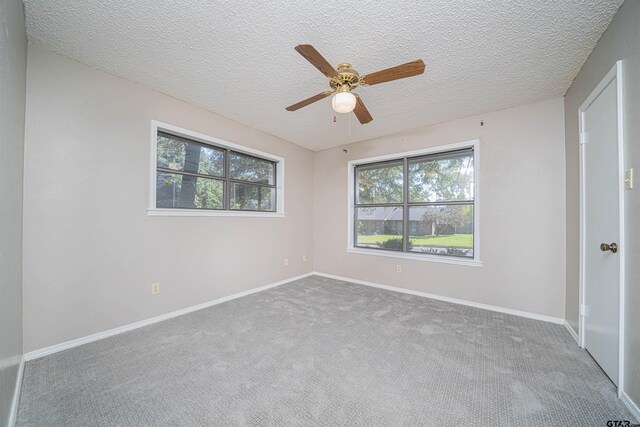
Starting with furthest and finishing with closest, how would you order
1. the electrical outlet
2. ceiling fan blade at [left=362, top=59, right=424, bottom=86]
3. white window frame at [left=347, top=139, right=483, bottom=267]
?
white window frame at [left=347, top=139, right=483, bottom=267] → ceiling fan blade at [left=362, top=59, right=424, bottom=86] → the electrical outlet

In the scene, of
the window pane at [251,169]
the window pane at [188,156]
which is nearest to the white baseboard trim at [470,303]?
the window pane at [251,169]

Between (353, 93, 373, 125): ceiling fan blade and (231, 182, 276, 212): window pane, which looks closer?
(353, 93, 373, 125): ceiling fan blade

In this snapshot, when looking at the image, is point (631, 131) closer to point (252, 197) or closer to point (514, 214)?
point (514, 214)

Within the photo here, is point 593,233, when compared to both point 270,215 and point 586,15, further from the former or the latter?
point 270,215

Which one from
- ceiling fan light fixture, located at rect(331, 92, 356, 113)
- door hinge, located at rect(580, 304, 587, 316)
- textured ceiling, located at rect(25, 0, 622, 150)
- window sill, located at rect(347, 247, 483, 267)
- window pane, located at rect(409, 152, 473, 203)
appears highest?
textured ceiling, located at rect(25, 0, 622, 150)

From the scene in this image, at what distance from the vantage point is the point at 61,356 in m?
1.93

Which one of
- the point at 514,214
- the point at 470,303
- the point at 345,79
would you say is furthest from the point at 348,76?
the point at 470,303

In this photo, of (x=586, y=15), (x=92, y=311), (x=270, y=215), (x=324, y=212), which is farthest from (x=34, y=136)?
(x=586, y=15)

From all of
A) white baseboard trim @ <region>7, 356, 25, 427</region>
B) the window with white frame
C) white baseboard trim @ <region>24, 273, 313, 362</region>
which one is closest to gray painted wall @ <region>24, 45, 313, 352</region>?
white baseboard trim @ <region>24, 273, 313, 362</region>

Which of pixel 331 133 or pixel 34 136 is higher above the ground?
pixel 331 133

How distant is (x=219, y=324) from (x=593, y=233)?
3553mm

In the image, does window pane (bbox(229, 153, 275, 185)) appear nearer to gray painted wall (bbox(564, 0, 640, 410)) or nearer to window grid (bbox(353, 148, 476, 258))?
window grid (bbox(353, 148, 476, 258))

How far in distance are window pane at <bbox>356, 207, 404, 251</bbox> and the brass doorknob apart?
90.0 inches

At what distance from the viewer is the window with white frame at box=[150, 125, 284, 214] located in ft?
9.09
